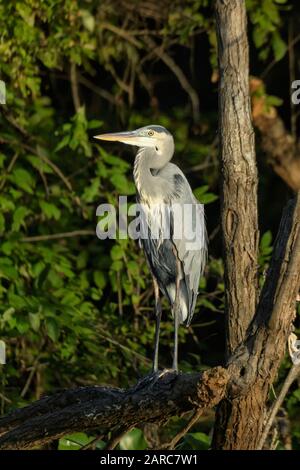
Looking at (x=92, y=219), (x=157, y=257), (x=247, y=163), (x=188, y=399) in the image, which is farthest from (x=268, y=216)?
(x=188, y=399)

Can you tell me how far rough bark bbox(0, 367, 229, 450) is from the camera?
2633mm

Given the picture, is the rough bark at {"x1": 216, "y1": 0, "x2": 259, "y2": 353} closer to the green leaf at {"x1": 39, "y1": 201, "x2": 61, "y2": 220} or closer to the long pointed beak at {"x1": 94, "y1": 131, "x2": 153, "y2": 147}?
the long pointed beak at {"x1": 94, "y1": 131, "x2": 153, "y2": 147}

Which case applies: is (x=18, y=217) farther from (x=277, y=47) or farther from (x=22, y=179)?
(x=277, y=47)

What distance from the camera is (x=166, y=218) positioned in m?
3.87

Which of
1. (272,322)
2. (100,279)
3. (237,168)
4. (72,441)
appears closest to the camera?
(272,322)

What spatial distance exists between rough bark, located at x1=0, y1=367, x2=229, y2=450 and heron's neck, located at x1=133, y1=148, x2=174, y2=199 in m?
0.82

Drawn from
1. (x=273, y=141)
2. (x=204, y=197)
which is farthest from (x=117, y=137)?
(x=273, y=141)

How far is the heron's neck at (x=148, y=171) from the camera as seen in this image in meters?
3.86

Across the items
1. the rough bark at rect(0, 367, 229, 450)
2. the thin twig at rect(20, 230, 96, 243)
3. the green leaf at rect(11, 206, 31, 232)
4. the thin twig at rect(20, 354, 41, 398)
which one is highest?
the green leaf at rect(11, 206, 31, 232)

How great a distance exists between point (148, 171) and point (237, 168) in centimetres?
82

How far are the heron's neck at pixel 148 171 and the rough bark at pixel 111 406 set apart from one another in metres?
0.82

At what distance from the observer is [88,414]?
3.01 m

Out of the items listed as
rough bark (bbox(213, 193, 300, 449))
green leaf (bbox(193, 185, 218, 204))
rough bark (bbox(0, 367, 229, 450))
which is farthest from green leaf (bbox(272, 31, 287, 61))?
rough bark (bbox(213, 193, 300, 449))
